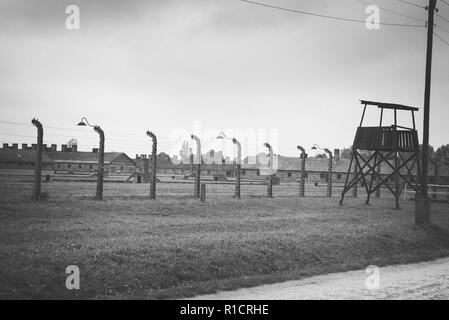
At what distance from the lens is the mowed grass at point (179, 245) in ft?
27.1

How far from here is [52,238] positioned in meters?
10.7

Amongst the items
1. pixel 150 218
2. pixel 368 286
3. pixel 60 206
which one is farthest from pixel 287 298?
pixel 60 206

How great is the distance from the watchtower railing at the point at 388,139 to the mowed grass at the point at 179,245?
6.36m

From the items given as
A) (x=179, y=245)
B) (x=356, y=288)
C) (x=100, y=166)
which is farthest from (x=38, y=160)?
(x=356, y=288)

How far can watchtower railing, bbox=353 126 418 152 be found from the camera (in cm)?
2447

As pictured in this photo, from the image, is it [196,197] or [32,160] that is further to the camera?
[32,160]

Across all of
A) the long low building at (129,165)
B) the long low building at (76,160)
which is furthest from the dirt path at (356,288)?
the long low building at (76,160)

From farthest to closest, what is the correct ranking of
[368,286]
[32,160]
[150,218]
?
[32,160]
[150,218]
[368,286]

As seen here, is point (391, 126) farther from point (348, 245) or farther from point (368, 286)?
point (368, 286)

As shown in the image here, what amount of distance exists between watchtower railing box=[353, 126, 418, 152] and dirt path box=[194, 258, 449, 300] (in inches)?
571

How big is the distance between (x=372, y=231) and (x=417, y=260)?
2723 mm

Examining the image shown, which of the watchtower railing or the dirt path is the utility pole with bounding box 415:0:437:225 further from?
the dirt path

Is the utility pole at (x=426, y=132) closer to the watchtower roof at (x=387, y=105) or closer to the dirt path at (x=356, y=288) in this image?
the watchtower roof at (x=387, y=105)

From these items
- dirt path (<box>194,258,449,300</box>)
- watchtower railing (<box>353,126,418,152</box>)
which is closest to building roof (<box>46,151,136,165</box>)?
watchtower railing (<box>353,126,418,152</box>)
